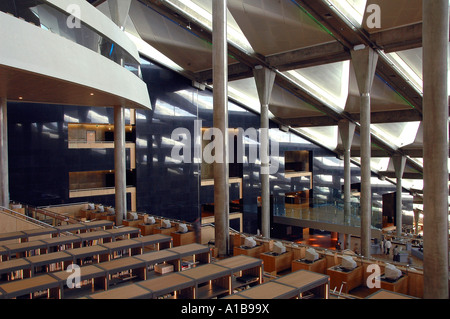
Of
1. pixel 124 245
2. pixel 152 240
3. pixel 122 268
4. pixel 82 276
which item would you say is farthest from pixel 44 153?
pixel 82 276

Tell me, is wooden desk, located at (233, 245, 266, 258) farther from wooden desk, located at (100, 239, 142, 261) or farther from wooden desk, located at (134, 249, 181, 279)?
wooden desk, located at (134, 249, 181, 279)

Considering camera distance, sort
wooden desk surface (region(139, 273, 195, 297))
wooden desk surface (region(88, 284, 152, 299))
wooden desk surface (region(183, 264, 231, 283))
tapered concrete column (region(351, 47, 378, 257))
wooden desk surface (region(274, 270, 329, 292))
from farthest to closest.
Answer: tapered concrete column (region(351, 47, 378, 257)), wooden desk surface (region(183, 264, 231, 283)), wooden desk surface (region(274, 270, 329, 292)), wooden desk surface (region(139, 273, 195, 297)), wooden desk surface (region(88, 284, 152, 299))

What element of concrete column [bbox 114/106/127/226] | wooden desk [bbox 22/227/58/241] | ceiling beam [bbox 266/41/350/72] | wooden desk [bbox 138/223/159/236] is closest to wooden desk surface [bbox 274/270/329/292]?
wooden desk [bbox 22/227/58/241]

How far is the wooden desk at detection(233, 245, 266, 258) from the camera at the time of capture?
10914 mm

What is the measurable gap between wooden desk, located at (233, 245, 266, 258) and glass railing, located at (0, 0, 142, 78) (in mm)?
7002

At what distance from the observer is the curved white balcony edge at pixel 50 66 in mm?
7035

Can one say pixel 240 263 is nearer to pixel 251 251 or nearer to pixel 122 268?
pixel 122 268

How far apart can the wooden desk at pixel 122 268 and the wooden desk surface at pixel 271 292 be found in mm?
2659

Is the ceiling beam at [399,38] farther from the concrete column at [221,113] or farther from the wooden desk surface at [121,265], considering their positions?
the wooden desk surface at [121,265]

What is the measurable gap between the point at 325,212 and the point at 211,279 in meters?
18.1

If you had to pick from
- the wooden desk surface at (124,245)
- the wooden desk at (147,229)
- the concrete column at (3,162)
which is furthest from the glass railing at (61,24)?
the wooden desk at (147,229)

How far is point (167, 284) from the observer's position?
19.0 ft
